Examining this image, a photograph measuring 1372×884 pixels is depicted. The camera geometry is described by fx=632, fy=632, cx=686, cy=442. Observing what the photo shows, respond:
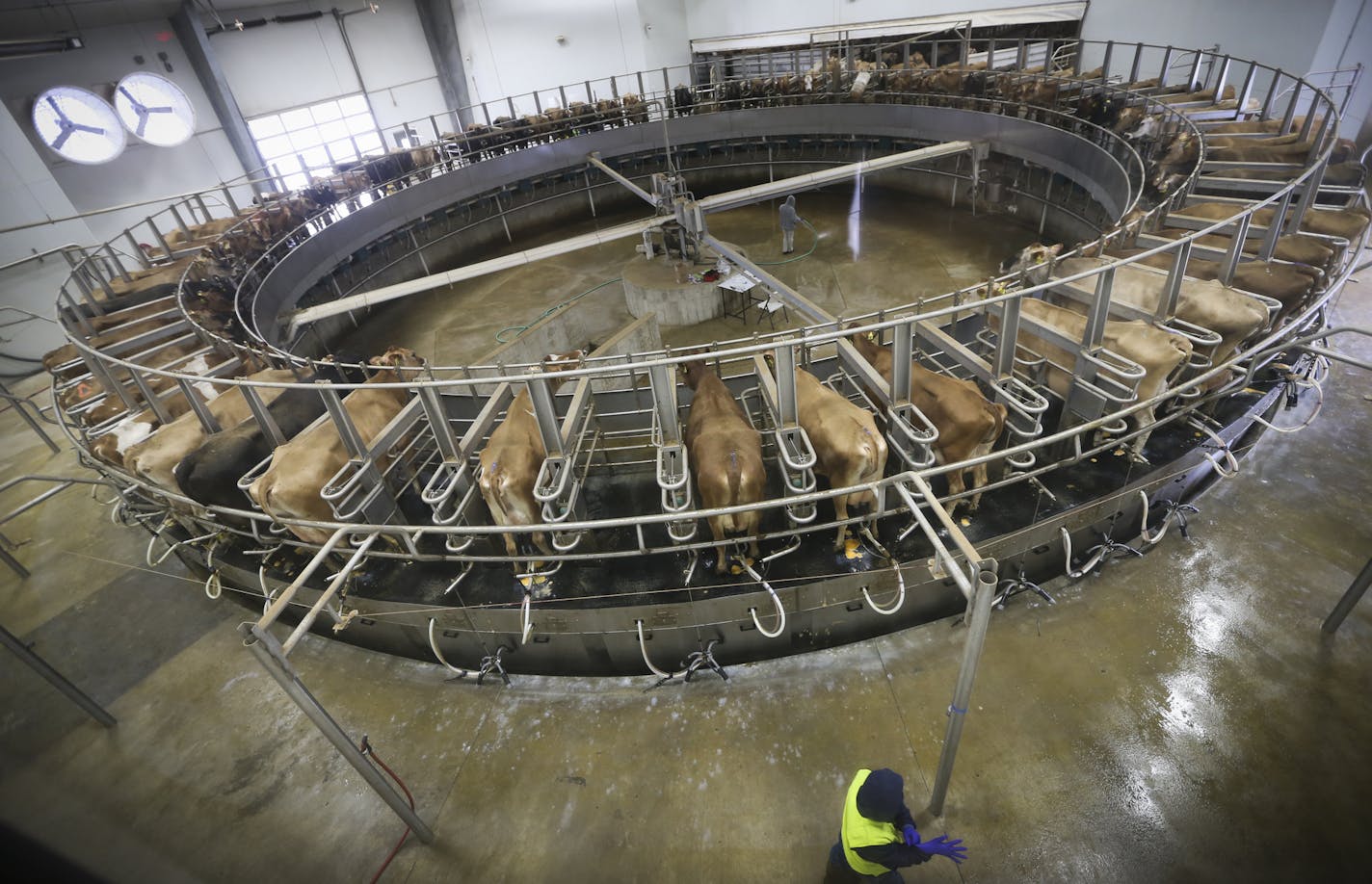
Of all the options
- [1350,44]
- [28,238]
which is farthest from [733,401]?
[28,238]

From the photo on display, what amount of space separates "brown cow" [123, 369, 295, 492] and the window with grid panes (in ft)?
51.4

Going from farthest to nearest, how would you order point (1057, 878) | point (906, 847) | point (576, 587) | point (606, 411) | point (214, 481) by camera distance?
point (606, 411)
point (214, 481)
point (576, 587)
point (1057, 878)
point (906, 847)

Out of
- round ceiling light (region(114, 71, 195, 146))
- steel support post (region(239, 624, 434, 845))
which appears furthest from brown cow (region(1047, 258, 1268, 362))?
round ceiling light (region(114, 71, 195, 146))

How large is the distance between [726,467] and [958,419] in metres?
1.66

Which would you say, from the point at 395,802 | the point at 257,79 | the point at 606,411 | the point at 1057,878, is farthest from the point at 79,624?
the point at 257,79

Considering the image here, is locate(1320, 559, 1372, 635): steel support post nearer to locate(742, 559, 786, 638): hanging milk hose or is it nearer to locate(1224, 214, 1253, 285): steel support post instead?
locate(1224, 214, 1253, 285): steel support post

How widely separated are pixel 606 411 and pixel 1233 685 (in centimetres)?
497

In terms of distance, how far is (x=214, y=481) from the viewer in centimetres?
512

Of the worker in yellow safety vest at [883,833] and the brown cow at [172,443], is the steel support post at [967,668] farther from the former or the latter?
the brown cow at [172,443]

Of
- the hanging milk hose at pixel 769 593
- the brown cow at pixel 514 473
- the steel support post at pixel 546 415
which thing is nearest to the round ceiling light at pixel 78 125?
the brown cow at pixel 514 473

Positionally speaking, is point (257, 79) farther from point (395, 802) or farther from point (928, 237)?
point (395, 802)

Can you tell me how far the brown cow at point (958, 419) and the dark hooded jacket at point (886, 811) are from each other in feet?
6.66

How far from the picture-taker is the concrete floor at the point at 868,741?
138 inches

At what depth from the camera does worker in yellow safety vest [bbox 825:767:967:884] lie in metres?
2.81
